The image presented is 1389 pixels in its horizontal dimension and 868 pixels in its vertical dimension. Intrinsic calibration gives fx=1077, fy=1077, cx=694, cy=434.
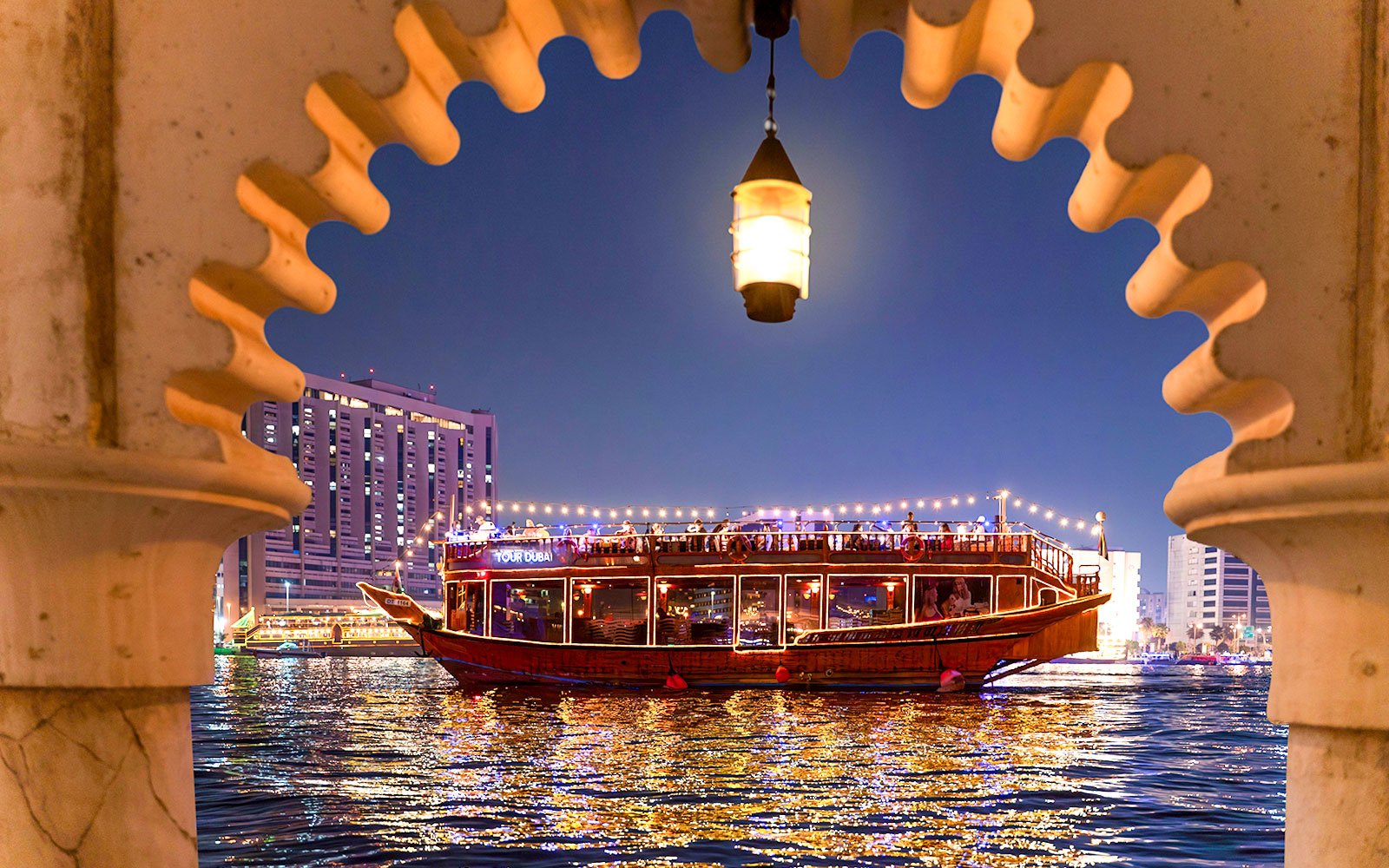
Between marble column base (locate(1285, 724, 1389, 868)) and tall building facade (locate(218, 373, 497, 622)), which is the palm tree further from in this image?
marble column base (locate(1285, 724, 1389, 868))

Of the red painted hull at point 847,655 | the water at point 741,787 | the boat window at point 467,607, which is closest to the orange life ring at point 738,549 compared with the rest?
the red painted hull at point 847,655

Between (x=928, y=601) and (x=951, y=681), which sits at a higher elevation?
(x=928, y=601)

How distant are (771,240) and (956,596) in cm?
3177

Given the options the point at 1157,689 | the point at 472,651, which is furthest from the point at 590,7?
the point at 1157,689

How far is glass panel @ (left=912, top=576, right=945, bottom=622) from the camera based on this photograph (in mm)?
33188

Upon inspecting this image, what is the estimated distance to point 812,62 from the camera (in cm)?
326

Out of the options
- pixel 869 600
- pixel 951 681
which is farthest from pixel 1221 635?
pixel 951 681

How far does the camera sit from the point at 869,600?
38.3m

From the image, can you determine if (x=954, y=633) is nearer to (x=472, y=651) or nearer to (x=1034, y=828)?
(x=472, y=651)

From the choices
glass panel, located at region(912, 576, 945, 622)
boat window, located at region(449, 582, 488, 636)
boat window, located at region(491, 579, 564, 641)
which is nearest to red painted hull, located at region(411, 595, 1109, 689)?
boat window, located at region(449, 582, 488, 636)

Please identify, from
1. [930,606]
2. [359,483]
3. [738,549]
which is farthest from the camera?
[359,483]

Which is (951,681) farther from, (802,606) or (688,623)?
(802,606)

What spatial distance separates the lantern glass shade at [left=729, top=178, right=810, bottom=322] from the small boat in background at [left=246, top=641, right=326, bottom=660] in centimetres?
11163

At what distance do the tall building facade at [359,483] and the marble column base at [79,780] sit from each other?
456 ft
